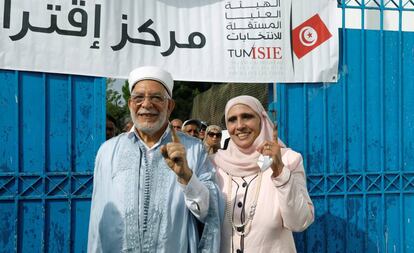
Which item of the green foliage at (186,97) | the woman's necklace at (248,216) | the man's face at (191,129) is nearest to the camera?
the woman's necklace at (248,216)

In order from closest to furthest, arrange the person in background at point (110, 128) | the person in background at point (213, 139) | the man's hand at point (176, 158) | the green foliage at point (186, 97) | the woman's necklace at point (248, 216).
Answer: the man's hand at point (176, 158), the woman's necklace at point (248, 216), the person in background at point (110, 128), the person in background at point (213, 139), the green foliage at point (186, 97)

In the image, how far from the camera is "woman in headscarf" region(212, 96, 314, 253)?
7.16 ft

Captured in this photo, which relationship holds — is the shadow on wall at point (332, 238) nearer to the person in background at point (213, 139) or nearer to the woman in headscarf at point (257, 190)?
the person in background at point (213, 139)

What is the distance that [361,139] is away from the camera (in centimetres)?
373

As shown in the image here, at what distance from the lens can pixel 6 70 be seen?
310cm

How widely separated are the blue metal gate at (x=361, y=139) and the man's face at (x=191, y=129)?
4.58 feet

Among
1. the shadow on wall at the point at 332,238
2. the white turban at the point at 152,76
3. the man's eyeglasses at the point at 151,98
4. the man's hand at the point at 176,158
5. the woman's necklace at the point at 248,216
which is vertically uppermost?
the white turban at the point at 152,76

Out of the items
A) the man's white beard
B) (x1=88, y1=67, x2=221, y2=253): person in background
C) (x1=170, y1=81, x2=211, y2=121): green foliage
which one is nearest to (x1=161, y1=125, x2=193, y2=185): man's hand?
(x1=88, y1=67, x2=221, y2=253): person in background

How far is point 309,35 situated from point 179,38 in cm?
106

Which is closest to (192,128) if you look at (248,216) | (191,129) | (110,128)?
(191,129)

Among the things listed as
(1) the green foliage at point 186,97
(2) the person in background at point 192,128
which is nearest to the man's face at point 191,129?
(2) the person in background at point 192,128

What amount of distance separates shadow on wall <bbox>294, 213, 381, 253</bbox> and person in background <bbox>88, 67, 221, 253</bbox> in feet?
5.38

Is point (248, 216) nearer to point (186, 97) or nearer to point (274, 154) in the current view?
point (274, 154)

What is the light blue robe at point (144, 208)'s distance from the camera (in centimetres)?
216
